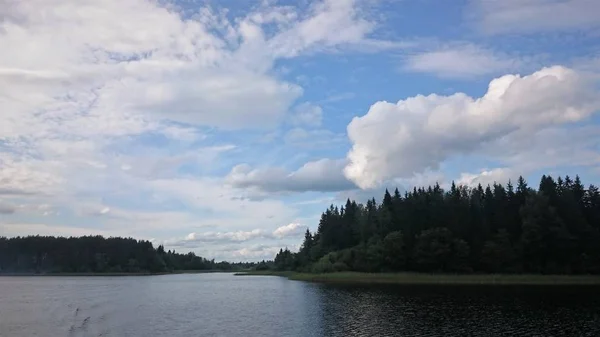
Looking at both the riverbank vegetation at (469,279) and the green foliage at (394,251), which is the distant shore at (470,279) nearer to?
the riverbank vegetation at (469,279)

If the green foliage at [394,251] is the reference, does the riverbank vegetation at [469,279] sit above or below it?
below

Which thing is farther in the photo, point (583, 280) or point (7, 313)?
point (583, 280)

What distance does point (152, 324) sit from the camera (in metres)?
52.2

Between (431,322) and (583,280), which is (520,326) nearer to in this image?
(431,322)

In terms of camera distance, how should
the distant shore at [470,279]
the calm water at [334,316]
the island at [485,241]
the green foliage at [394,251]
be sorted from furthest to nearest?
the green foliage at [394,251], the island at [485,241], the distant shore at [470,279], the calm water at [334,316]

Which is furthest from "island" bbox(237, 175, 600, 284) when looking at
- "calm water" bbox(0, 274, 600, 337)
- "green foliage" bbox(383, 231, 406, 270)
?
"calm water" bbox(0, 274, 600, 337)

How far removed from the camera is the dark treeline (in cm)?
10906

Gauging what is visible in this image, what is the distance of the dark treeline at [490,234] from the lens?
358 feet

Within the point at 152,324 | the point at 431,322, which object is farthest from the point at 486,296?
the point at 152,324

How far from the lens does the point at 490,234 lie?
389 ft

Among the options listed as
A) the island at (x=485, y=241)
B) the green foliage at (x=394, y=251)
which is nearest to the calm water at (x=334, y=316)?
the island at (x=485, y=241)

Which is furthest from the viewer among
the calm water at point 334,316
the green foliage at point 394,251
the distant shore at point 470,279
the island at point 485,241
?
the green foliage at point 394,251

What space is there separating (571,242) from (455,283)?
27.6 meters

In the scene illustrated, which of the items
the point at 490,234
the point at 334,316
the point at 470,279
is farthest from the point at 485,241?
the point at 334,316
